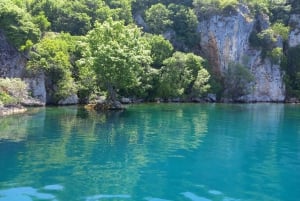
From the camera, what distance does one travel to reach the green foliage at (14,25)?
2386 inches

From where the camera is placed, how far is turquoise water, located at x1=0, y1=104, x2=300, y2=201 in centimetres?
1708

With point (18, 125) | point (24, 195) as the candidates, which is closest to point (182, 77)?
point (18, 125)

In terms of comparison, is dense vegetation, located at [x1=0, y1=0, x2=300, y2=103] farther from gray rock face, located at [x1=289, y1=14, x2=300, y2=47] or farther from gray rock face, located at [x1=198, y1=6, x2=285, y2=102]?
gray rock face, located at [x1=198, y1=6, x2=285, y2=102]

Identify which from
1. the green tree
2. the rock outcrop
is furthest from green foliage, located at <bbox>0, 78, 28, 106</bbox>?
the green tree

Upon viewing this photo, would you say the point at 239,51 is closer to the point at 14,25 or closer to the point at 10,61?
the point at 14,25

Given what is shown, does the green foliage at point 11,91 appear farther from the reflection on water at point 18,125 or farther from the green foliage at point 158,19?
the green foliage at point 158,19

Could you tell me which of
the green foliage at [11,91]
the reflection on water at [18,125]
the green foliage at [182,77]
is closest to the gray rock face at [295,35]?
the green foliage at [182,77]

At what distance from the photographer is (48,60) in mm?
62531

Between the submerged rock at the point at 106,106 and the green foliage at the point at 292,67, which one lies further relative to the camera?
the green foliage at the point at 292,67

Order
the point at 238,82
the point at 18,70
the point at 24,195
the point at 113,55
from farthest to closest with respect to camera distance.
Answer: the point at 238,82, the point at 18,70, the point at 113,55, the point at 24,195

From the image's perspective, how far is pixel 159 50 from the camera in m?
82.5

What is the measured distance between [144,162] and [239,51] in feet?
251

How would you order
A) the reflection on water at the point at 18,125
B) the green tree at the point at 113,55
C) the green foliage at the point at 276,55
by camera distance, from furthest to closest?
the green foliage at the point at 276,55, the green tree at the point at 113,55, the reflection on water at the point at 18,125

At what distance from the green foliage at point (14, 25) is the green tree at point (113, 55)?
1219 cm
